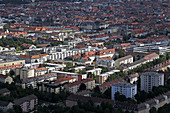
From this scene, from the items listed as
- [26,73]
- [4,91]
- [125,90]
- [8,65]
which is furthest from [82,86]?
[8,65]

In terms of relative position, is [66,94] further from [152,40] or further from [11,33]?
[11,33]

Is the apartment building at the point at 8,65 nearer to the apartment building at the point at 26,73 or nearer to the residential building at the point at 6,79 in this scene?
the apartment building at the point at 26,73

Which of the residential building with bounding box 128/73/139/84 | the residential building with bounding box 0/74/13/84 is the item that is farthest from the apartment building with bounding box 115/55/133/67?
the residential building with bounding box 0/74/13/84

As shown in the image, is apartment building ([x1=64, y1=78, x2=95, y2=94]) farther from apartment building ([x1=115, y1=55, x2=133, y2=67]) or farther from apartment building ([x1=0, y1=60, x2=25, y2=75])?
apartment building ([x1=0, y1=60, x2=25, y2=75])

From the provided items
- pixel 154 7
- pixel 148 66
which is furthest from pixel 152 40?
pixel 154 7

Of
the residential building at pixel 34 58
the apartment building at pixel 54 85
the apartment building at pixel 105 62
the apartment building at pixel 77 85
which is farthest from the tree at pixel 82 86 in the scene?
the residential building at pixel 34 58
